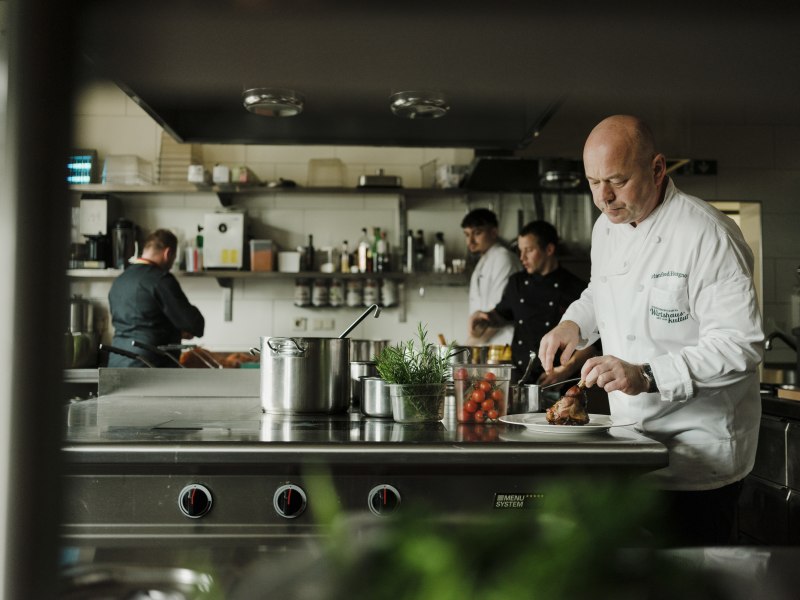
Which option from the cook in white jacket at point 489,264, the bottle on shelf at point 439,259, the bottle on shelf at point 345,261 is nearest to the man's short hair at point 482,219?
the cook in white jacket at point 489,264

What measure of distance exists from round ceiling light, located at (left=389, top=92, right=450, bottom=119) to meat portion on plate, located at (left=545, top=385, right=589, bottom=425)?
1.05 m

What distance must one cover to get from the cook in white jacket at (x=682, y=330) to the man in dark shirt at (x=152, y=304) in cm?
285

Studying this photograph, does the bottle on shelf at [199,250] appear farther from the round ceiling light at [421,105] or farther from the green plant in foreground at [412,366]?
the green plant in foreground at [412,366]

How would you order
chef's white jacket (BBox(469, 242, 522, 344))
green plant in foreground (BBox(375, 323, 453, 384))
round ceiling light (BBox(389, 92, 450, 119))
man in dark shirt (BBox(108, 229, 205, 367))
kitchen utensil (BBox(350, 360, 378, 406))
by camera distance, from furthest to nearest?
1. chef's white jacket (BBox(469, 242, 522, 344))
2. man in dark shirt (BBox(108, 229, 205, 367))
3. round ceiling light (BBox(389, 92, 450, 119))
4. kitchen utensil (BBox(350, 360, 378, 406))
5. green plant in foreground (BBox(375, 323, 453, 384))

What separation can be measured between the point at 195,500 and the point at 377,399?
58cm

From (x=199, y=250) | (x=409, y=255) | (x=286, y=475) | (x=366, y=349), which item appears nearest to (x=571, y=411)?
(x=286, y=475)

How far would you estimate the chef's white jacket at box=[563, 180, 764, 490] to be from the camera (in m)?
1.77

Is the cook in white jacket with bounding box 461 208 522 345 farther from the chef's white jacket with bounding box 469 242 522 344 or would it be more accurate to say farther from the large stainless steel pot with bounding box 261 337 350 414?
the large stainless steel pot with bounding box 261 337 350 414

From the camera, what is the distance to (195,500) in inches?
62.5

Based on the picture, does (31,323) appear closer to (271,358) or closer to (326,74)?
(326,74)

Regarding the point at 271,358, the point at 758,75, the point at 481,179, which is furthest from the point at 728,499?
the point at 481,179

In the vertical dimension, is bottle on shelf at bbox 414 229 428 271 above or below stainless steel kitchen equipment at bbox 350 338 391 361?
above

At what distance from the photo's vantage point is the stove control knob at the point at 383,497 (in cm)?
159

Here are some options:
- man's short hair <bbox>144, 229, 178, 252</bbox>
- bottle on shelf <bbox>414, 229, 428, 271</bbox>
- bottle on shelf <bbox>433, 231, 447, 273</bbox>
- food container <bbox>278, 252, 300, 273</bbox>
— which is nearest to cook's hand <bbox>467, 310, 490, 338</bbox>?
bottle on shelf <bbox>433, 231, 447, 273</bbox>
